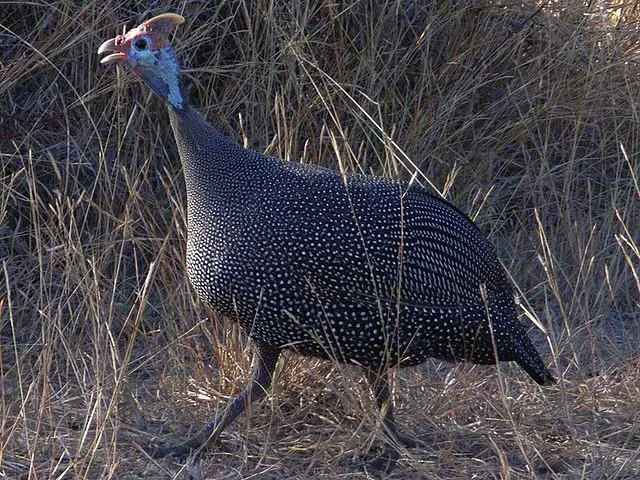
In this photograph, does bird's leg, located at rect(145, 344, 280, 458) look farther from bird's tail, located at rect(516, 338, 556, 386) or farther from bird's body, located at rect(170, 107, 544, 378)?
bird's tail, located at rect(516, 338, 556, 386)

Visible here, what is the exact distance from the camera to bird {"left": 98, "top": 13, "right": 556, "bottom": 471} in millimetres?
2947

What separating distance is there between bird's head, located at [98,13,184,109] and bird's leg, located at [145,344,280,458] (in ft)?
2.43

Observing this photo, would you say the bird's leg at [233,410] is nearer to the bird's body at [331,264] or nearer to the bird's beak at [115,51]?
the bird's body at [331,264]

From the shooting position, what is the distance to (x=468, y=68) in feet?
15.0

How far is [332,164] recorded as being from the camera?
4168mm

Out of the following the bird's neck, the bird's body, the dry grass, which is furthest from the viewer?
the dry grass

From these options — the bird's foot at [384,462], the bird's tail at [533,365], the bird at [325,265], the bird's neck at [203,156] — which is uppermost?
the bird's neck at [203,156]

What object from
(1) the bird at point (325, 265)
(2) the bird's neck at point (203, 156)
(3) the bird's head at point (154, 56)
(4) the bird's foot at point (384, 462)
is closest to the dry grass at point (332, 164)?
(4) the bird's foot at point (384, 462)

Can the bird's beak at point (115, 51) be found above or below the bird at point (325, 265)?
above

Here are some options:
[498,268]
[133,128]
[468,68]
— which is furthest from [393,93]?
[498,268]

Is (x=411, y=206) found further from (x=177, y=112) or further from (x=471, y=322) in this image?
(x=177, y=112)

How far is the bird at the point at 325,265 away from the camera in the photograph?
2.95m

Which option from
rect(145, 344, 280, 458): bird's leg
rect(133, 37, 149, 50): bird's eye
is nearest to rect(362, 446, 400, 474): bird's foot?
rect(145, 344, 280, 458): bird's leg

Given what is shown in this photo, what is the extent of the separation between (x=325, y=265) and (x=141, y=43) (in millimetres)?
819
